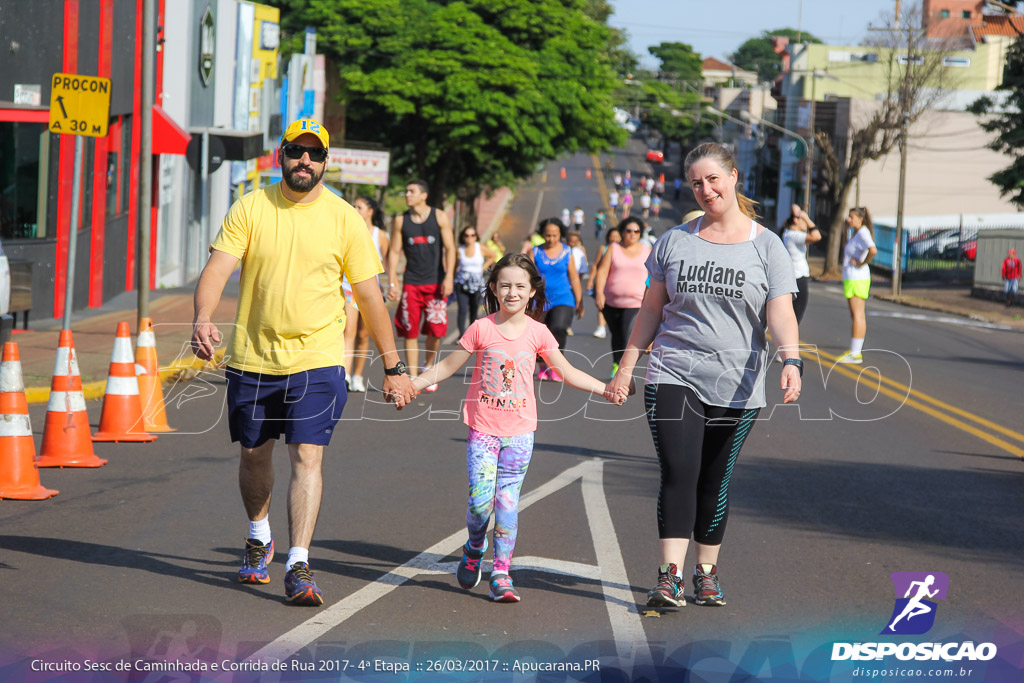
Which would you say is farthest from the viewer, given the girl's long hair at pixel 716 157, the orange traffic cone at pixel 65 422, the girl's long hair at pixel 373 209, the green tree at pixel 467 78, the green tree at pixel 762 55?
the green tree at pixel 762 55

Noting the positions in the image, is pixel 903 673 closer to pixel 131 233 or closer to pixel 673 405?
pixel 673 405

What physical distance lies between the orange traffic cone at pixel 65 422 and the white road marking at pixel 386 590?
3034mm

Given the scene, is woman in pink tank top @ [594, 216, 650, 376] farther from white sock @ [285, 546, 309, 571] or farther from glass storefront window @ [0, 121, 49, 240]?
glass storefront window @ [0, 121, 49, 240]

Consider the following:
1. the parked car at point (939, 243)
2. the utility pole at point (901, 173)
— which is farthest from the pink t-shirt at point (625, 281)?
the parked car at point (939, 243)

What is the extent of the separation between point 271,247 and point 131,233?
1943 cm

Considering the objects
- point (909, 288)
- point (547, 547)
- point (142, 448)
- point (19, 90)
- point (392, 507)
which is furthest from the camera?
point (909, 288)

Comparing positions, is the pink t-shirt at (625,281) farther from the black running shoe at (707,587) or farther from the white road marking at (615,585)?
the black running shoe at (707,587)

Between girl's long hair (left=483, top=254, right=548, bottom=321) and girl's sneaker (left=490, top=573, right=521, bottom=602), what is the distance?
123cm

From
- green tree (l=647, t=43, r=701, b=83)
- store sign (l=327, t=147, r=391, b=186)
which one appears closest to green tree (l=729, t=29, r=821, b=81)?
green tree (l=647, t=43, r=701, b=83)

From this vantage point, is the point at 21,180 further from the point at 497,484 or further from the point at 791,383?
the point at 791,383

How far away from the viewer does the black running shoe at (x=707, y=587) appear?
18.5 ft

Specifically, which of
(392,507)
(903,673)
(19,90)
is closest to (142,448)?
(392,507)

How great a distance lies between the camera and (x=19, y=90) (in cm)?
1702

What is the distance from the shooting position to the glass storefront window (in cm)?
1734
